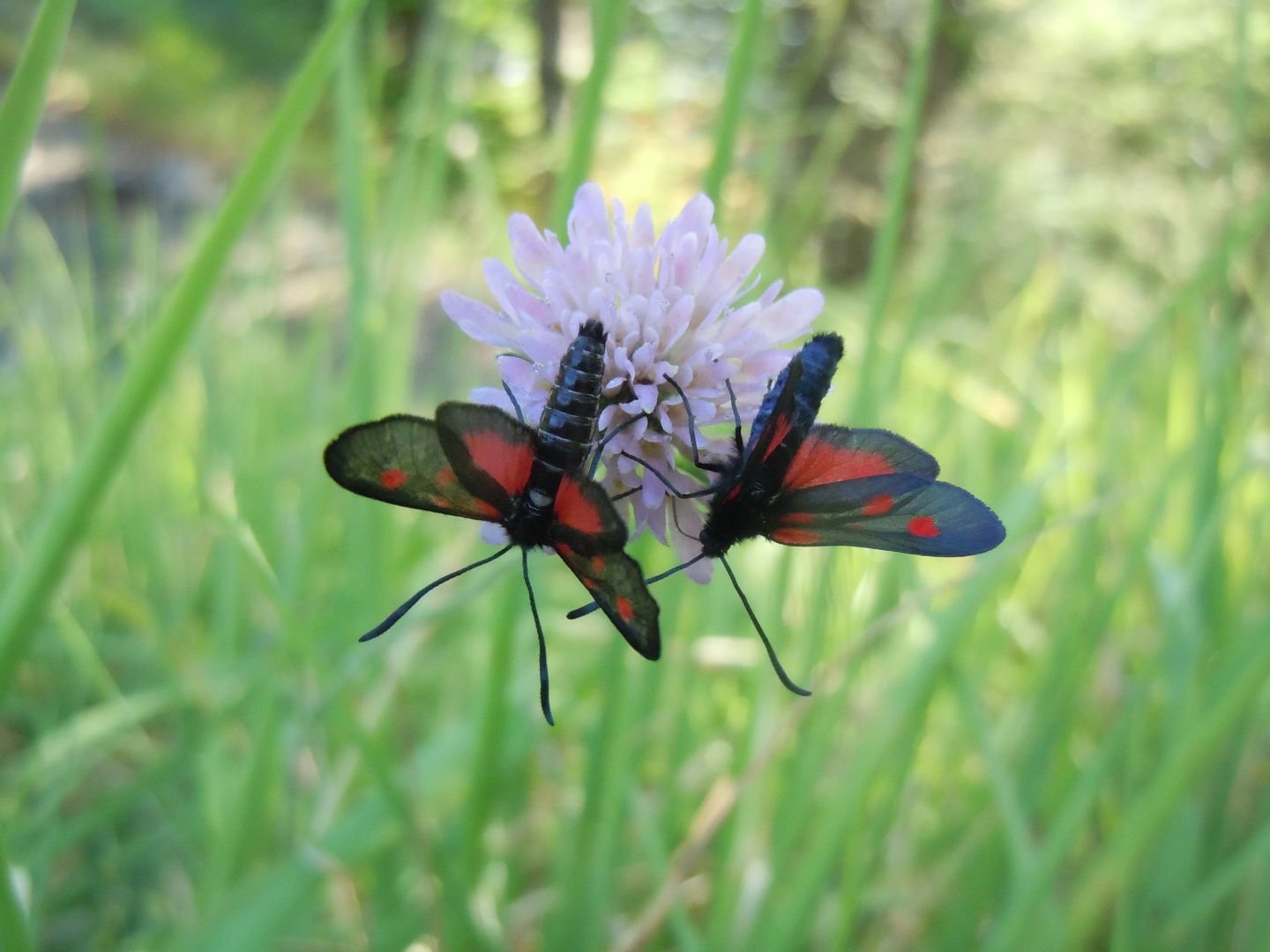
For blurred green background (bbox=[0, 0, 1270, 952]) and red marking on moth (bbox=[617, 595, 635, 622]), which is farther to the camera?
blurred green background (bbox=[0, 0, 1270, 952])

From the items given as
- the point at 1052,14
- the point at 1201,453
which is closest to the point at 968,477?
the point at 1201,453

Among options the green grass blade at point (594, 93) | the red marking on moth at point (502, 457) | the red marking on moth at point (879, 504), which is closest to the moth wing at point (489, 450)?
the red marking on moth at point (502, 457)

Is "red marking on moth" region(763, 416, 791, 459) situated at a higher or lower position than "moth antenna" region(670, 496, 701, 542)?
higher

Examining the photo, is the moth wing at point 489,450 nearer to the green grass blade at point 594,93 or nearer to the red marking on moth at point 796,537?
the red marking on moth at point 796,537

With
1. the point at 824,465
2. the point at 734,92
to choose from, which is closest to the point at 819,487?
the point at 824,465

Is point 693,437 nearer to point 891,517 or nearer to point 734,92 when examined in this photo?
point 891,517

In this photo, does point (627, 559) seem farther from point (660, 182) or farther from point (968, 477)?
point (968, 477)

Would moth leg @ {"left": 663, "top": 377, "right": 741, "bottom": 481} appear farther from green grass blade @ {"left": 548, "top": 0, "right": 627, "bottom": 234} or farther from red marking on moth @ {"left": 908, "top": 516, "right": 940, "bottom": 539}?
green grass blade @ {"left": 548, "top": 0, "right": 627, "bottom": 234}

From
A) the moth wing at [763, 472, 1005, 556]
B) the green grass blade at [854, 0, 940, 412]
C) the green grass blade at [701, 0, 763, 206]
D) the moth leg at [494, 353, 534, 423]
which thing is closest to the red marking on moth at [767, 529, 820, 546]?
the moth wing at [763, 472, 1005, 556]
